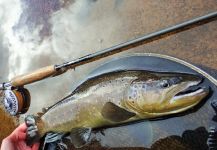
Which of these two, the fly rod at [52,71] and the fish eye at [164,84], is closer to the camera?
the fish eye at [164,84]

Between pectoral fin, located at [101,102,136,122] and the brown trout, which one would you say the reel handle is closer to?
the brown trout

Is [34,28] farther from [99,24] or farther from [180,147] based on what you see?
[180,147]

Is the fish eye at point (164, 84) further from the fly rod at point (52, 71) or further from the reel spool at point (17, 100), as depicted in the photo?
the reel spool at point (17, 100)

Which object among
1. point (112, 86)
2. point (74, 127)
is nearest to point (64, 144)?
point (74, 127)

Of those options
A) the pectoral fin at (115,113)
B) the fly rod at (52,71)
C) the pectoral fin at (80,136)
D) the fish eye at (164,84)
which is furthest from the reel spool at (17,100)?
the fish eye at (164,84)

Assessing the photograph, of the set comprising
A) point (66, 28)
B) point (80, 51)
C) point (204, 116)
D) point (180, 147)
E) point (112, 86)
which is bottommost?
point (180, 147)

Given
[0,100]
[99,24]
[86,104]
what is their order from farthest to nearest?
1. [0,100]
2. [99,24]
3. [86,104]

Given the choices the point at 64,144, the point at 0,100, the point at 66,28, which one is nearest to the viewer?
the point at 64,144

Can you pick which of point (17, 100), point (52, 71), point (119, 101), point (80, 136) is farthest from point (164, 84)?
point (17, 100)
